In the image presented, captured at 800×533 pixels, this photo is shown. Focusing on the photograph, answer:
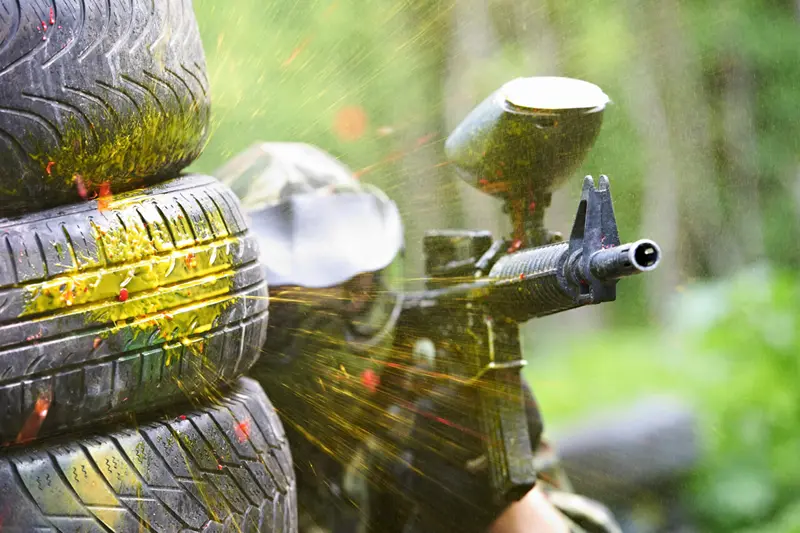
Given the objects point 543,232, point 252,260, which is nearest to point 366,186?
point 543,232

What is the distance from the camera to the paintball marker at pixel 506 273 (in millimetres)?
1828

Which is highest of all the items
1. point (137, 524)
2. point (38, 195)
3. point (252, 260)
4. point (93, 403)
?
point (38, 195)

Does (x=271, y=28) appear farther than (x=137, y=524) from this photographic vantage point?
Yes

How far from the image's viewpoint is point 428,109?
1239cm

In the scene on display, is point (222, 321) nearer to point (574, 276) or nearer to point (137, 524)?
point (137, 524)

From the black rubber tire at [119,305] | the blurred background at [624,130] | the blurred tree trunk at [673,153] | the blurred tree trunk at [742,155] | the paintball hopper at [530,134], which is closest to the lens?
the black rubber tire at [119,305]

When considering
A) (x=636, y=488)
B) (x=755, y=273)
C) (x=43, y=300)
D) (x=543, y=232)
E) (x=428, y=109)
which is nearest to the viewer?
(x=43, y=300)

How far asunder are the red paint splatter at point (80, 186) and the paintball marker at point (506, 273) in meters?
0.86

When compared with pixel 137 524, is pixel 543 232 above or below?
above

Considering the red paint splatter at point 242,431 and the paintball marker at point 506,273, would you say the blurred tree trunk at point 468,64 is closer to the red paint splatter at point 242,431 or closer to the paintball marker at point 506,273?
the paintball marker at point 506,273

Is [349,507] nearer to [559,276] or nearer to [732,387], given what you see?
[559,276]

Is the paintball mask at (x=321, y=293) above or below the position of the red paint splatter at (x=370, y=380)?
above

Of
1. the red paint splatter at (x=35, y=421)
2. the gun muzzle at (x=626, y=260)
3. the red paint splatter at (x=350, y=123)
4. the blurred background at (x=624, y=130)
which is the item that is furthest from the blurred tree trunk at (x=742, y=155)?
the red paint splatter at (x=35, y=421)

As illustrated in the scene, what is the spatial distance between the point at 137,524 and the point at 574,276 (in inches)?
34.4
